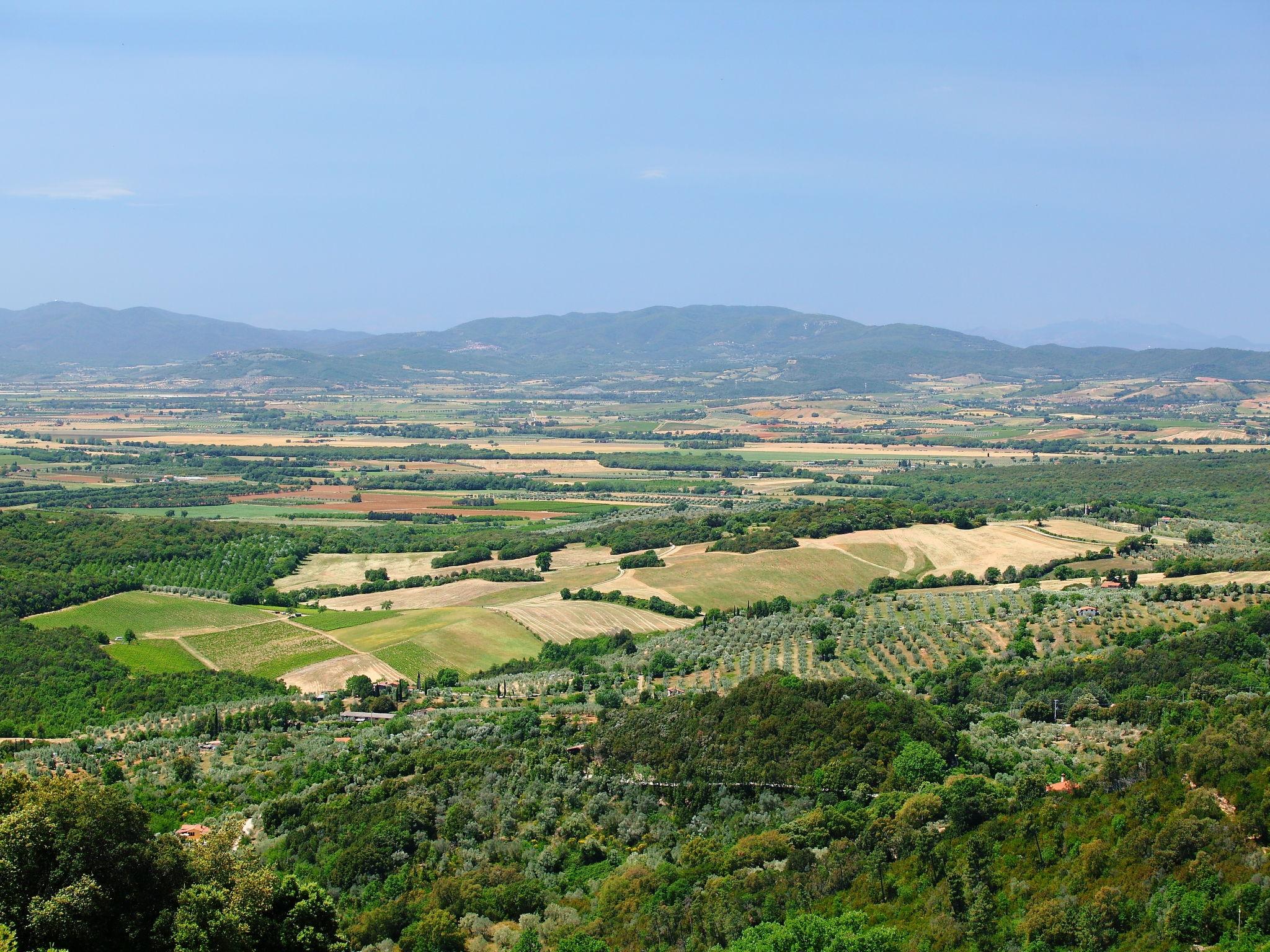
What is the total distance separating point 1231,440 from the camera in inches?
6604

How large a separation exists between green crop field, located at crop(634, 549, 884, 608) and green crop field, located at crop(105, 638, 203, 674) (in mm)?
28119

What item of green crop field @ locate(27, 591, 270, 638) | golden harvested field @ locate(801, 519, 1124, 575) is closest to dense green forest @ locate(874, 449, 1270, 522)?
golden harvested field @ locate(801, 519, 1124, 575)

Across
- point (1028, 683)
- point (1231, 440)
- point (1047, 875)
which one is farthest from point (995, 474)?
point (1047, 875)

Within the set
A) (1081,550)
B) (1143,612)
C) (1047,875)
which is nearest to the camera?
(1047,875)

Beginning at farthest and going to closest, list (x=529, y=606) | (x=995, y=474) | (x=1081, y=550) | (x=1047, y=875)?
1. (x=995, y=474)
2. (x=1081, y=550)
3. (x=529, y=606)
4. (x=1047, y=875)

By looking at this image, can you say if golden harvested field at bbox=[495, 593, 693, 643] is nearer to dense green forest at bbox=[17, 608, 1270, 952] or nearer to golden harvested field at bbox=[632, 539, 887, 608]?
golden harvested field at bbox=[632, 539, 887, 608]

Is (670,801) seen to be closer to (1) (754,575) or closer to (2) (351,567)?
(1) (754,575)

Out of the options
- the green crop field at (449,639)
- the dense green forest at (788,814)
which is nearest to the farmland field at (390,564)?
the green crop field at (449,639)

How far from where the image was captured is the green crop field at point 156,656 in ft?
188

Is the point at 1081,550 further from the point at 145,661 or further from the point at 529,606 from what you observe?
the point at 145,661

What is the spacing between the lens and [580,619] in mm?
66000

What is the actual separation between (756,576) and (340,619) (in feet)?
85.4

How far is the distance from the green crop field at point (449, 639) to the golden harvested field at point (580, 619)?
46.6 inches

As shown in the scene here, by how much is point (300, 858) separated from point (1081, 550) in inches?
2308
